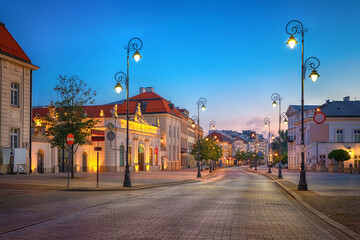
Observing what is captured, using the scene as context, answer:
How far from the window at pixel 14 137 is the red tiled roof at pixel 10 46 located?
5.94m

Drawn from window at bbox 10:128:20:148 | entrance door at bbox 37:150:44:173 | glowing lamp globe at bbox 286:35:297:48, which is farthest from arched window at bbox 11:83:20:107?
glowing lamp globe at bbox 286:35:297:48

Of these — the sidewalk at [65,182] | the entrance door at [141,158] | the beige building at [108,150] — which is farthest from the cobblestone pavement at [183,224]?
the entrance door at [141,158]

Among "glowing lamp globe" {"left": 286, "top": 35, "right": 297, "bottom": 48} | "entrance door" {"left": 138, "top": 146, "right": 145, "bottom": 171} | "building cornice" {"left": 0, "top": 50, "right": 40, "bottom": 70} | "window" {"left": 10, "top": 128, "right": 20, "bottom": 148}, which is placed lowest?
"entrance door" {"left": 138, "top": 146, "right": 145, "bottom": 171}

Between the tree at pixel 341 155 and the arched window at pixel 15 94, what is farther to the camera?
the tree at pixel 341 155

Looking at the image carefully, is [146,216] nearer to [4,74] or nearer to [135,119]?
[4,74]

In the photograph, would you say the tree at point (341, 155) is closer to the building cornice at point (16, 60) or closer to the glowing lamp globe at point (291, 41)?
the glowing lamp globe at point (291, 41)

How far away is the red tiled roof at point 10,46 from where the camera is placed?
32188 millimetres

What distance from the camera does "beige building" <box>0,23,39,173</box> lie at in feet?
103

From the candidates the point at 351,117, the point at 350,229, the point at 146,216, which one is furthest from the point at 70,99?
the point at 351,117

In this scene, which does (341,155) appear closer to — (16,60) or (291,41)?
(291,41)

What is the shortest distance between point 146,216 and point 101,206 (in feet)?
10.7

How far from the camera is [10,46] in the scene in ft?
109

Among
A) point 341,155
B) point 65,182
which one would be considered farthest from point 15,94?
point 341,155

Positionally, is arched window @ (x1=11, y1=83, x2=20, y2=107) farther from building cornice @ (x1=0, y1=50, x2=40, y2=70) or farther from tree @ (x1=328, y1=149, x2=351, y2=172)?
tree @ (x1=328, y1=149, x2=351, y2=172)
